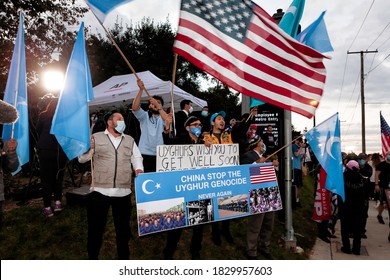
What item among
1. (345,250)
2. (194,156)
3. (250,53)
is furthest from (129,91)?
(345,250)

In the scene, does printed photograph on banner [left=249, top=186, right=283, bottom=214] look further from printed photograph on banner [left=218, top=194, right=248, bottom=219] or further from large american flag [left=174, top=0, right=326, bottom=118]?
large american flag [left=174, top=0, right=326, bottom=118]

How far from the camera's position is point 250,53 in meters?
4.40

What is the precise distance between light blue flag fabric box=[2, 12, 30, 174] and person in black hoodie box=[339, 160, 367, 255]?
19.5 feet

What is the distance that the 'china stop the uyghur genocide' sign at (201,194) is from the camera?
3.93 m

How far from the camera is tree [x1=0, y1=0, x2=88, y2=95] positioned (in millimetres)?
11703

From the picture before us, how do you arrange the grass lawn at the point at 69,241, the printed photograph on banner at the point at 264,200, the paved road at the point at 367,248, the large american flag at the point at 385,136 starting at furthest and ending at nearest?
the large american flag at the point at 385,136 → the paved road at the point at 367,248 → the printed photograph on banner at the point at 264,200 → the grass lawn at the point at 69,241

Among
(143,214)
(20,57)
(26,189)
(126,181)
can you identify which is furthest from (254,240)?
(26,189)

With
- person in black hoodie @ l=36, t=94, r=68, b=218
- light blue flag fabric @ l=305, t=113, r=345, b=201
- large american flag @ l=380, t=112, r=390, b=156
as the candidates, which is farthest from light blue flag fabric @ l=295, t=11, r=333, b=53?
large american flag @ l=380, t=112, r=390, b=156

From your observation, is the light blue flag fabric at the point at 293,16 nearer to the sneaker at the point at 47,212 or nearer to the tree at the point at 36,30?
the sneaker at the point at 47,212

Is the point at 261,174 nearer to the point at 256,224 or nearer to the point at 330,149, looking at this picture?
the point at 256,224

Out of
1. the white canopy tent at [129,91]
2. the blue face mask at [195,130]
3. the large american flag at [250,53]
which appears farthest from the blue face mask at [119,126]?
the white canopy tent at [129,91]

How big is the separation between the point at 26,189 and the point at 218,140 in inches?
179

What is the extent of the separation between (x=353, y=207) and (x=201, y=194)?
3.89 metres

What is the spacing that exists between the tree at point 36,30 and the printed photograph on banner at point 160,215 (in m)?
9.45
